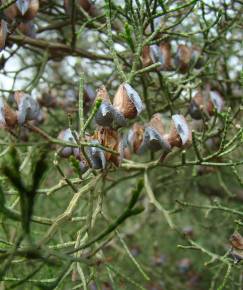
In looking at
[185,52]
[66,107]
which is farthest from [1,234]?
[185,52]

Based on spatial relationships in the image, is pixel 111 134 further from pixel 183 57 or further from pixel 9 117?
pixel 183 57

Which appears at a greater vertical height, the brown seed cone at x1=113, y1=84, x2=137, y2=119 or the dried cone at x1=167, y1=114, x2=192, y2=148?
the brown seed cone at x1=113, y1=84, x2=137, y2=119

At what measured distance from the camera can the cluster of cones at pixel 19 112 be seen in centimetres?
148

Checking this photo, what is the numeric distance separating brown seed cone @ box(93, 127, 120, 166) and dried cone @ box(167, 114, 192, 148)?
209mm

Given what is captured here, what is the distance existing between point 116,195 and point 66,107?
1649 millimetres

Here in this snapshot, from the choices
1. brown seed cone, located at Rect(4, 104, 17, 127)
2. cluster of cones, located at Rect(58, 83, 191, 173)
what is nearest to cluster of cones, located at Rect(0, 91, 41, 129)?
brown seed cone, located at Rect(4, 104, 17, 127)

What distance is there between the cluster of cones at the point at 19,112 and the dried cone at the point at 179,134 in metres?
0.44

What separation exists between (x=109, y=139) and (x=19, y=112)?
379 mm

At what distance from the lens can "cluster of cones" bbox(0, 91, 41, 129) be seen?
148 centimetres

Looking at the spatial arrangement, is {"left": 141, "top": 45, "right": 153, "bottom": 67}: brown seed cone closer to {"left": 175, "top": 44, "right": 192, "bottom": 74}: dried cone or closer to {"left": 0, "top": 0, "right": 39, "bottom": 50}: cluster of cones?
{"left": 175, "top": 44, "right": 192, "bottom": 74}: dried cone

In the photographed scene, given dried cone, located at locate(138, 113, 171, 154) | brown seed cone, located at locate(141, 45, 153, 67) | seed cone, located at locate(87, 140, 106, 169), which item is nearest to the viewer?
seed cone, located at locate(87, 140, 106, 169)

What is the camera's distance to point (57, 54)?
210 cm

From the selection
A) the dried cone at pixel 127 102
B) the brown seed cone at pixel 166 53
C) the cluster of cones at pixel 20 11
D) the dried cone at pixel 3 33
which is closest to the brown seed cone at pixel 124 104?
the dried cone at pixel 127 102

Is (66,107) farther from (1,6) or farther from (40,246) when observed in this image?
(40,246)
